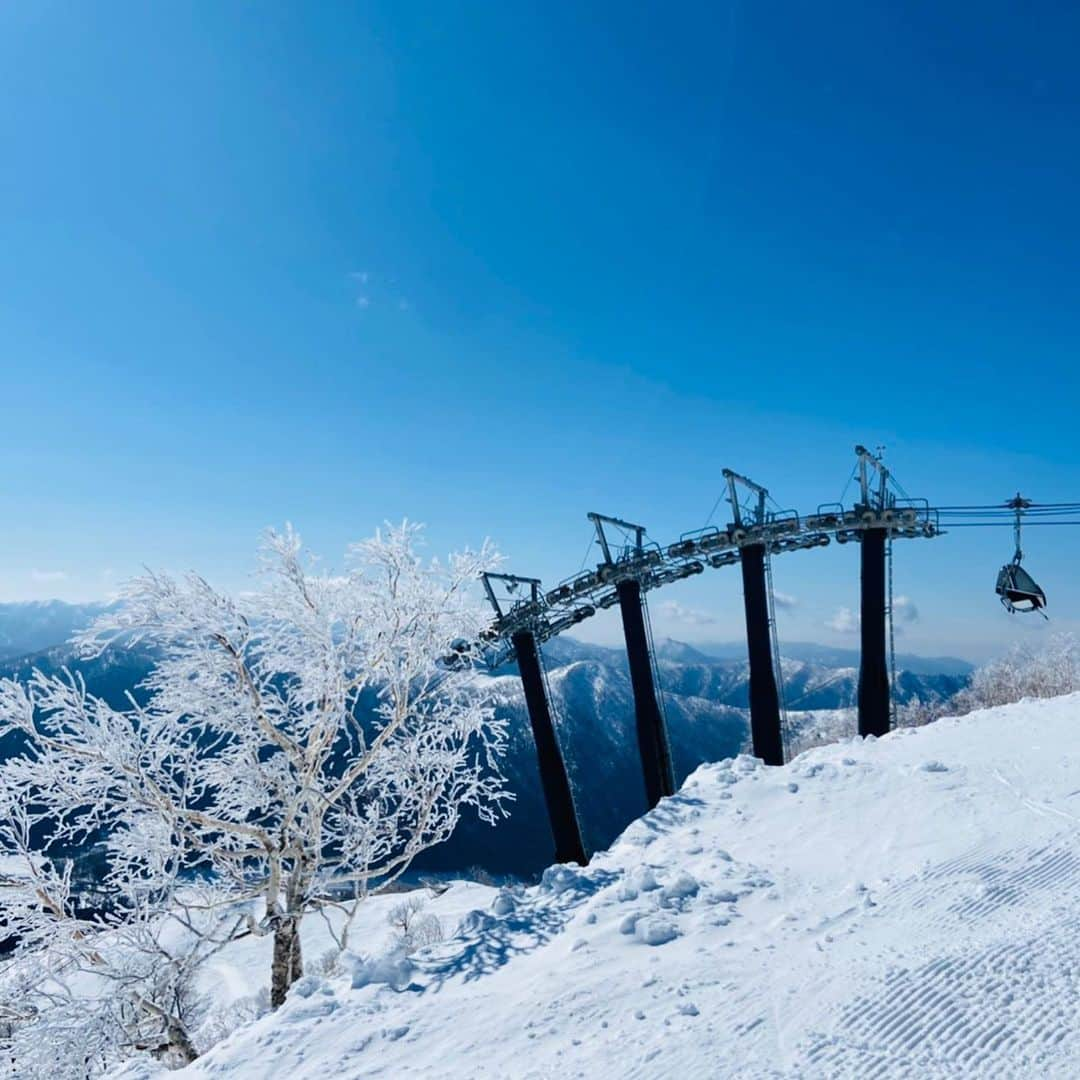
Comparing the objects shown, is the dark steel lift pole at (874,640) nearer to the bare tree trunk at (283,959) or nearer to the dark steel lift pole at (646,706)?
the dark steel lift pole at (646,706)

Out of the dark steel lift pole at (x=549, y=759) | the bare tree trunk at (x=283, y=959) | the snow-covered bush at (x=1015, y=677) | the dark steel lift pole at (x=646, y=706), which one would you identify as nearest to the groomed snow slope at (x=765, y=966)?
the bare tree trunk at (x=283, y=959)

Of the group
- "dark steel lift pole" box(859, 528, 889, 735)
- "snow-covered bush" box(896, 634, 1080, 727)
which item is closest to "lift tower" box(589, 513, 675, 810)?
"dark steel lift pole" box(859, 528, 889, 735)

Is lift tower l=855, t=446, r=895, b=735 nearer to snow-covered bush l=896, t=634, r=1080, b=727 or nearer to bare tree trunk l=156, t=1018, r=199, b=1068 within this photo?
bare tree trunk l=156, t=1018, r=199, b=1068

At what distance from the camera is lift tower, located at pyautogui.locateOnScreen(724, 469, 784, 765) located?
41.5 feet

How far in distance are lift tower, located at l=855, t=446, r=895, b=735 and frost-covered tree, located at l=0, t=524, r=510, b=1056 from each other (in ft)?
26.5

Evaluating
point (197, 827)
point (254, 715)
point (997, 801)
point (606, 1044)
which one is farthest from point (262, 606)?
point (997, 801)

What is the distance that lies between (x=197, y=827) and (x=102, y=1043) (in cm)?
270

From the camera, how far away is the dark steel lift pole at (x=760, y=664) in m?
→ 12.6

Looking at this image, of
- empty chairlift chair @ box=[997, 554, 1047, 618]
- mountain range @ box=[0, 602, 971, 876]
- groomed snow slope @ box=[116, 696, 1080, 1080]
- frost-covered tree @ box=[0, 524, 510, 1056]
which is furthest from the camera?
mountain range @ box=[0, 602, 971, 876]

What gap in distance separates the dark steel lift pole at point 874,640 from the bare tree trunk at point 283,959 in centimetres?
1098

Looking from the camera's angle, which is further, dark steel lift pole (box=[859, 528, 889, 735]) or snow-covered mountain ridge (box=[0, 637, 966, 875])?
snow-covered mountain ridge (box=[0, 637, 966, 875])

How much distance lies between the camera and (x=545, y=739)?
47.3 feet

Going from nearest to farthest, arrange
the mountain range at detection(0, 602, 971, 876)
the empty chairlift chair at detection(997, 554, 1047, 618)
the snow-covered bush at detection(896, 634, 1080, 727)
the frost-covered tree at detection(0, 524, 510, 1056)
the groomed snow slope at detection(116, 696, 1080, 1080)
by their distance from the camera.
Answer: the groomed snow slope at detection(116, 696, 1080, 1080) → the frost-covered tree at detection(0, 524, 510, 1056) → the empty chairlift chair at detection(997, 554, 1047, 618) → the snow-covered bush at detection(896, 634, 1080, 727) → the mountain range at detection(0, 602, 971, 876)

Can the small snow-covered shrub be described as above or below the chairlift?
below
